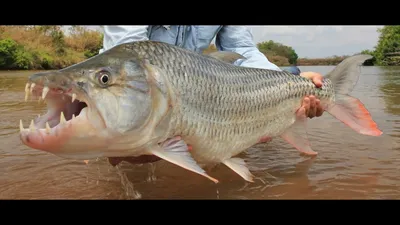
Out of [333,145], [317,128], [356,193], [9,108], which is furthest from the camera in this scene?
[9,108]

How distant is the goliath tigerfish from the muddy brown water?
0.28m

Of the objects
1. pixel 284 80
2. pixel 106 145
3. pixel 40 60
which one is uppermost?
pixel 284 80

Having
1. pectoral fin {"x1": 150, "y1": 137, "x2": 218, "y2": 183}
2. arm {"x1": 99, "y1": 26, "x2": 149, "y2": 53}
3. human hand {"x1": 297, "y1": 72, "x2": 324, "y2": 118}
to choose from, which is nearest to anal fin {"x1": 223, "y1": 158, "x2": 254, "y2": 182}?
pectoral fin {"x1": 150, "y1": 137, "x2": 218, "y2": 183}

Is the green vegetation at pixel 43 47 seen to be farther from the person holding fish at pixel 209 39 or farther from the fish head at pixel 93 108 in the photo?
the fish head at pixel 93 108

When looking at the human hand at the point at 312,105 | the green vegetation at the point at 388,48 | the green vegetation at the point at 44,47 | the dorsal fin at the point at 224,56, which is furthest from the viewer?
the green vegetation at the point at 388,48

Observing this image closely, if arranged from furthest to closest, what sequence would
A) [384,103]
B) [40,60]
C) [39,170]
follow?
[40,60] < [384,103] < [39,170]

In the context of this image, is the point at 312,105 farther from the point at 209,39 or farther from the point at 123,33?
the point at 123,33

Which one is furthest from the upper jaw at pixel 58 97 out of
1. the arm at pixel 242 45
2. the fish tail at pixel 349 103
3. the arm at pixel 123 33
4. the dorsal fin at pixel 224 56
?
the arm at pixel 242 45

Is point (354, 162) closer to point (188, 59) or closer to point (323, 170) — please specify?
point (323, 170)

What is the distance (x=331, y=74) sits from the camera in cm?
367

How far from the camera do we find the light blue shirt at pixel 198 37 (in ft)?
11.8

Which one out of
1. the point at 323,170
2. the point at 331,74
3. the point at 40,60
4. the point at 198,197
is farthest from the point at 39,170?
the point at 40,60

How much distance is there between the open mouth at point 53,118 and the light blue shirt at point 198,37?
153cm

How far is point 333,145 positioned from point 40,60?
622 inches
